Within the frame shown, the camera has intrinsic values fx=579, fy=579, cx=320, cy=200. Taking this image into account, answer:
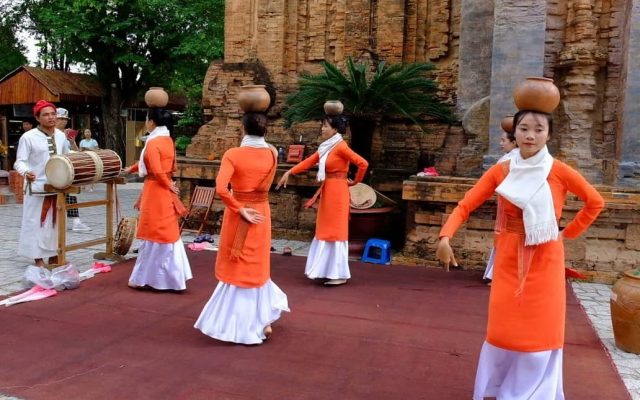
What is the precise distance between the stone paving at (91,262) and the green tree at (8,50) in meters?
13.4

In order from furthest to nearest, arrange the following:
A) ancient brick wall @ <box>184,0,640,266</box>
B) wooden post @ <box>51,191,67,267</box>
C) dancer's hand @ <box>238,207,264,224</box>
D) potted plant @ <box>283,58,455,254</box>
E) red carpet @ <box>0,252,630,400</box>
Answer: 1. potted plant @ <box>283,58,455,254</box>
2. ancient brick wall @ <box>184,0,640,266</box>
3. wooden post @ <box>51,191,67,267</box>
4. dancer's hand @ <box>238,207,264,224</box>
5. red carpet @ <box>0,252,630,400</box>

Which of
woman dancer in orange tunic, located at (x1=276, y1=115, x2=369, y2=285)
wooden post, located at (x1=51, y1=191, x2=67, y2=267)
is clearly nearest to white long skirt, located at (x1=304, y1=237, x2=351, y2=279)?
woman dancer in orange tunic, located at (x1=276, y1=115, x2=369, y2=285)

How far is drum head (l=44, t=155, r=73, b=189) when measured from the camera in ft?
20.7

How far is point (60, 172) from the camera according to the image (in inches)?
250

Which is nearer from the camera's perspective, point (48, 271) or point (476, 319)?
Result: point (476, 319)

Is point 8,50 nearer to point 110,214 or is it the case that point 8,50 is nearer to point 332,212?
point 110,214

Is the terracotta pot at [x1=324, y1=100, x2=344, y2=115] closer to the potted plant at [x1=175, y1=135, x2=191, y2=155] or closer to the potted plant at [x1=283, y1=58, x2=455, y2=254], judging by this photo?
the potted plant at [x1=283, y1=58, x2=455, y2=254]

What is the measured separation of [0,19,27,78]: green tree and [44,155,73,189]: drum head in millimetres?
20493

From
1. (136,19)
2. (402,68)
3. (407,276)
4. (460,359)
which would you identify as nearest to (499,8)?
(402,68)

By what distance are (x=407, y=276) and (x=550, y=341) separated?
4.14 meters

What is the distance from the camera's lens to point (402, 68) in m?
9.12

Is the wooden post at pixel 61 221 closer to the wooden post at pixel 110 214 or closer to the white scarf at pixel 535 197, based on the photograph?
the wooden post at pixel 110 214

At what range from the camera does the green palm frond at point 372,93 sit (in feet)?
28.9

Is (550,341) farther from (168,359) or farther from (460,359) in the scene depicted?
(168,359)
